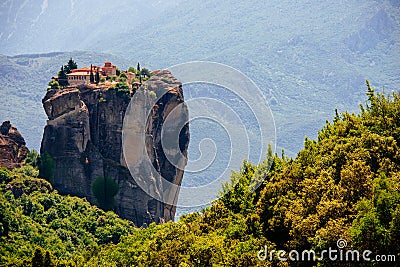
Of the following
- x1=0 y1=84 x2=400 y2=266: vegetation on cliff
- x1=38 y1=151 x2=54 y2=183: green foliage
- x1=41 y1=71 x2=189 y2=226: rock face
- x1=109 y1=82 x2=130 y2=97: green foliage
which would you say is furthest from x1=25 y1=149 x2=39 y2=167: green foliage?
x1=0 y1=84 x2=400 y2=266: vegetation on cliff

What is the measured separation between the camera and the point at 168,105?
8881cm

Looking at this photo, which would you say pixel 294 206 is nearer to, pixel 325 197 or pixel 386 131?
pixel 325 197

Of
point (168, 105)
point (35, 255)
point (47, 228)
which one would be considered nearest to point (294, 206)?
point (35, 255)

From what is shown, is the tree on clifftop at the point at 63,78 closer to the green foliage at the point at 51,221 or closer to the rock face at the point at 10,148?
the rock face at the point at 10,148

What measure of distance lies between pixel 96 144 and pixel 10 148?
8537 millimetres

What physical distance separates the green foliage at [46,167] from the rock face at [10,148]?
316 centimetres

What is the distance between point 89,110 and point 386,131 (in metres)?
52.3

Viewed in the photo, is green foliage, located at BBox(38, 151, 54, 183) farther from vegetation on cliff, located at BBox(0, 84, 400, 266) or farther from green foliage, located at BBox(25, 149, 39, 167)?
vegetation on cliff, located at BBox(0, 84, 400, 266)

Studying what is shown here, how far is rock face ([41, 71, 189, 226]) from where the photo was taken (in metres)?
84.6

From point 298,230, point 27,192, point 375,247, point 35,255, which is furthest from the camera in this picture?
point 27,192

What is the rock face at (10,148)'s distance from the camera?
280 ft

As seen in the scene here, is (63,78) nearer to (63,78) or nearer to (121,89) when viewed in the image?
(63,78)

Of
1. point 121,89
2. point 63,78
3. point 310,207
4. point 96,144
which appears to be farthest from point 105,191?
point 310,207

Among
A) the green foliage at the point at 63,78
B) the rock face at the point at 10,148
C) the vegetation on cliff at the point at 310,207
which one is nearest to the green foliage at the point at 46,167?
the rock face at the point at 10,148
